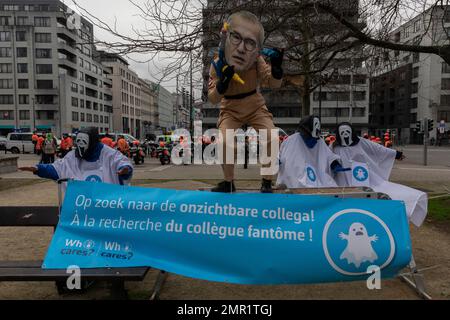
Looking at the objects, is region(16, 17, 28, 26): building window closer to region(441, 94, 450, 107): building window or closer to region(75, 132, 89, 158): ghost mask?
region(441, 94, 450, 107): building window

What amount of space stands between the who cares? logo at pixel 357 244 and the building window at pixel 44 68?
63695 millimetres

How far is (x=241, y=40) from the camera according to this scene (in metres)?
3.62

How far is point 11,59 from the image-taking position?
57906 millimetres

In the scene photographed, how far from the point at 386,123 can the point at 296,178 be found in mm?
71227

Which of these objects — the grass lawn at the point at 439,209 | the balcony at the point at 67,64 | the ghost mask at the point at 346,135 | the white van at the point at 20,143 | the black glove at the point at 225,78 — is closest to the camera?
the black glove at the point at 225,78

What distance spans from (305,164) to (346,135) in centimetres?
76

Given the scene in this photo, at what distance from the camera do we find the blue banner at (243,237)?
2922 mm

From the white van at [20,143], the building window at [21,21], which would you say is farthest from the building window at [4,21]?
the white van at [20,143]

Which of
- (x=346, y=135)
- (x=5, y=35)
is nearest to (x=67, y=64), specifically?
(x=5, y=35)

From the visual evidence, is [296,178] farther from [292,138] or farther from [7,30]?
[7,30]

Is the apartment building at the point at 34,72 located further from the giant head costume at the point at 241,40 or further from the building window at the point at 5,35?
the giant head costume at the point at 241,40

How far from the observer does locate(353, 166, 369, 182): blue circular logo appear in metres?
4.66
